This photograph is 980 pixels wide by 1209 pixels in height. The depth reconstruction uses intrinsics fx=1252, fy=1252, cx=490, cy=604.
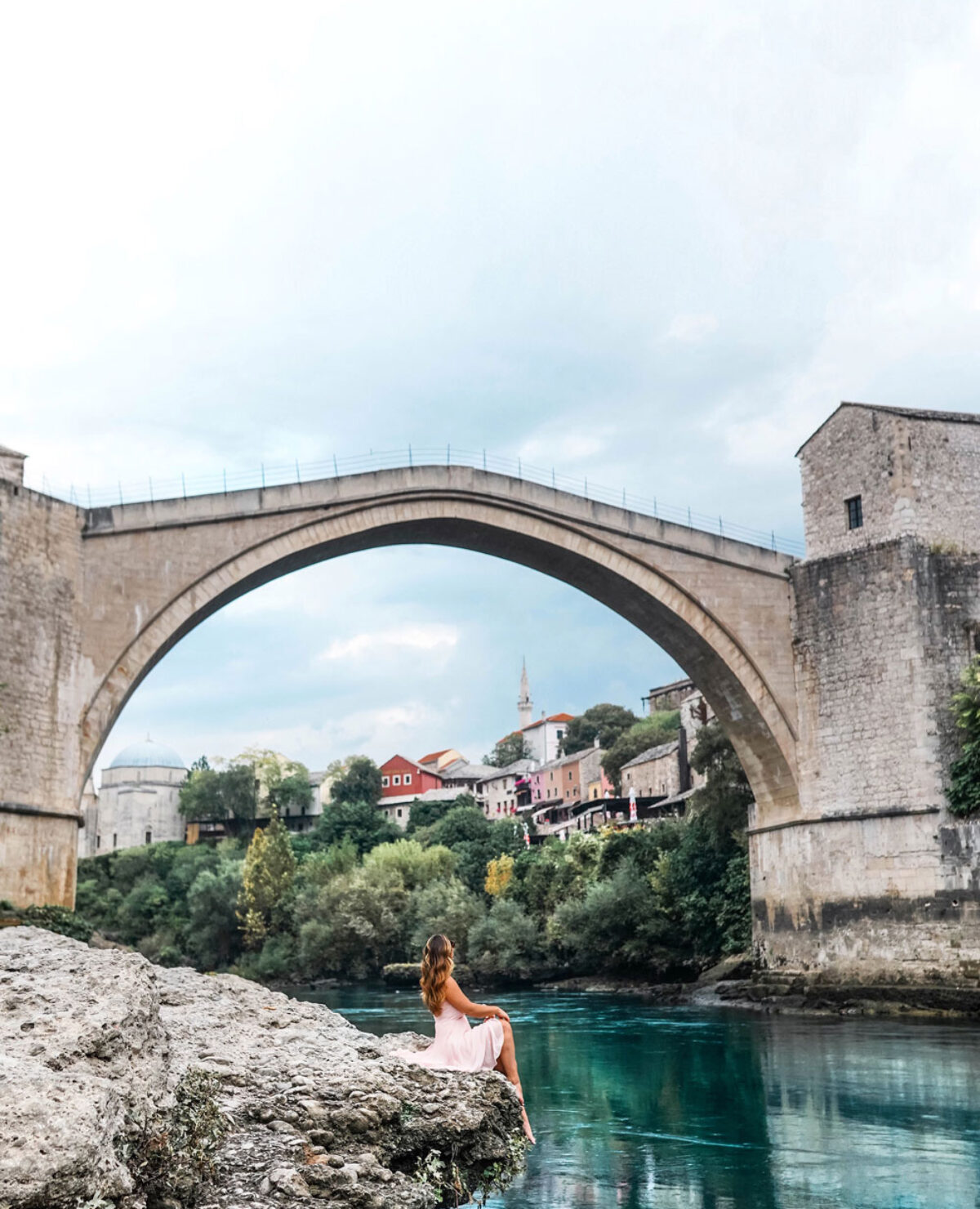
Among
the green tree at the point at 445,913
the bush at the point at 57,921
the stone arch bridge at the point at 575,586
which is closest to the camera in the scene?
the bush at the point at 57,921

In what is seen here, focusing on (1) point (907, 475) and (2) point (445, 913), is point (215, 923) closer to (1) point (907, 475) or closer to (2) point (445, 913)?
(2) point (445, 913)

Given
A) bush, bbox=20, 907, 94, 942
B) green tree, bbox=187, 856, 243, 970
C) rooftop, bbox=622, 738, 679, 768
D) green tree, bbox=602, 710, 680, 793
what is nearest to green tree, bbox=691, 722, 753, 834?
bush, bbox=20, 907, 94, 942

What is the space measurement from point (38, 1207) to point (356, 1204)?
5.08 ft

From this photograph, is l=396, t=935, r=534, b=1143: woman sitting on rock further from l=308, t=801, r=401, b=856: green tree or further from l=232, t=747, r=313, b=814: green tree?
l=232, t=747, r=313, b=814: green tree

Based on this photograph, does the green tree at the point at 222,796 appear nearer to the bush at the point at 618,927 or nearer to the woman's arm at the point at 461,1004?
the bush at the point at 618,927

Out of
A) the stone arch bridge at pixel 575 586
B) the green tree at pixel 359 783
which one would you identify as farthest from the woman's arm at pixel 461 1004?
the green tree at pixel 359 783

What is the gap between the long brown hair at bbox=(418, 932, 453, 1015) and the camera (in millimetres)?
4914

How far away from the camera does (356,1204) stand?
12.7ft

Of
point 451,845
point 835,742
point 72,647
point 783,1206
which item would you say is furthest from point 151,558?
point 451,845

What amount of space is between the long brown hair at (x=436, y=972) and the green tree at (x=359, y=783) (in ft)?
188

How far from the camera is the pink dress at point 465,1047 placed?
4.83 meters

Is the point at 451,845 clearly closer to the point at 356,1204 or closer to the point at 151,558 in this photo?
the point at 151,558

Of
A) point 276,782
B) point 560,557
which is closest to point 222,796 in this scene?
point 276,782

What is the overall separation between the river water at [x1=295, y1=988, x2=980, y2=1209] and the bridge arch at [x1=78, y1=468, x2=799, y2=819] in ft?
16.8
